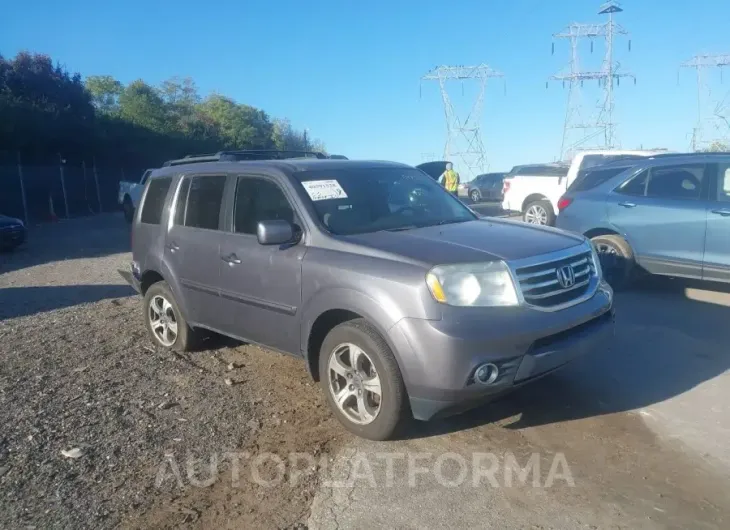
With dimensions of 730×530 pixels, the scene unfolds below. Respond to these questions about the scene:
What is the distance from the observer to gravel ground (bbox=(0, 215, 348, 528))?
3.40 meters

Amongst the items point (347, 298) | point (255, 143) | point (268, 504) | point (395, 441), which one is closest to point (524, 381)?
point (395, 441)

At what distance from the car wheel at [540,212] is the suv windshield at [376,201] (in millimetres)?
11120

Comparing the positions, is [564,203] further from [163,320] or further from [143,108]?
[143,108]

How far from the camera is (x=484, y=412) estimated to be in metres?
4.51

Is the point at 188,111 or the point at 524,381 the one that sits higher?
the point at 188,111

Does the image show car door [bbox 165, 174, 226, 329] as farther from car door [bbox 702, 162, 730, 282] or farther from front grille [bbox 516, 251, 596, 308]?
car door [bbox 702, 162, 730, 282]

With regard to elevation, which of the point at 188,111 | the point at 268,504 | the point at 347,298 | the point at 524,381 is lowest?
the point at 268,504

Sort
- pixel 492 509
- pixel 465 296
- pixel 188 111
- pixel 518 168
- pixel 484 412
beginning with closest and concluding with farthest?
pixel 492 509
pixel 465 296
pixel 484 412
pixel 518 168
pixel 188 111

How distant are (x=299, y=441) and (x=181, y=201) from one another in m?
2.67

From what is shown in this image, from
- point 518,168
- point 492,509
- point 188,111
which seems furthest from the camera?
point 188,111

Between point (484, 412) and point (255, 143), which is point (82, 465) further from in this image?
point (255, 143)

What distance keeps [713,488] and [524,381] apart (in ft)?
3.67

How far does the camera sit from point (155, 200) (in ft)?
20.4

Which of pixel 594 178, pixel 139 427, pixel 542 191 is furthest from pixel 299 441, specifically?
pixel 542 191
